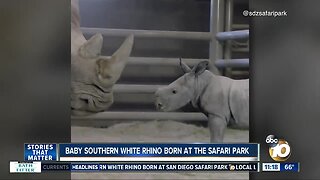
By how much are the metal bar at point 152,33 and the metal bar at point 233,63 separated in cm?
9

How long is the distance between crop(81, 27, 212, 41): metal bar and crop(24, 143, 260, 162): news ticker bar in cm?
36

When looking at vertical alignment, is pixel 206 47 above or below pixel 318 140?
above

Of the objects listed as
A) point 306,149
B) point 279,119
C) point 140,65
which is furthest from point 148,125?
point 306,149

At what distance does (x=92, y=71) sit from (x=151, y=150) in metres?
0.33

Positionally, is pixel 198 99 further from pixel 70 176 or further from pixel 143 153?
pixel 70 176

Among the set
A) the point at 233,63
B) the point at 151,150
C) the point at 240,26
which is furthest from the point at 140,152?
the point at 240,26

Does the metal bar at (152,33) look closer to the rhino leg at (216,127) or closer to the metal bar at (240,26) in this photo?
the metal bar at (240,26)

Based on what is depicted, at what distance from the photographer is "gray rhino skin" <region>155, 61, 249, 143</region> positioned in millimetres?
1579

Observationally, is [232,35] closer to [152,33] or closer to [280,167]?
[152,33]

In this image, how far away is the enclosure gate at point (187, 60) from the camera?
1558 millimetres

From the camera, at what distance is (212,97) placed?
63.2 inches

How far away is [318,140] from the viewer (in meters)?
1.61

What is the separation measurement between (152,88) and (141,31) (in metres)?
0.19
